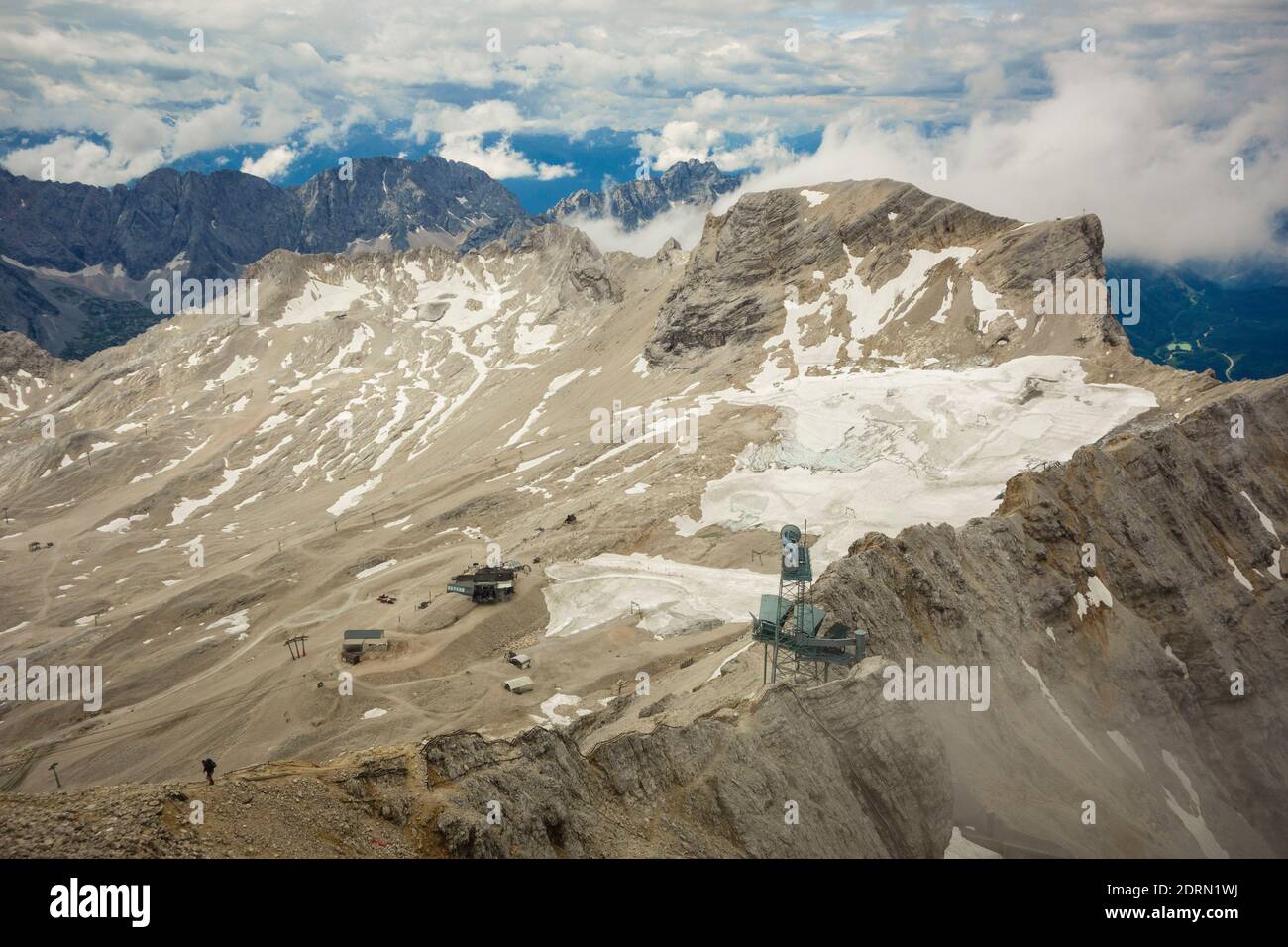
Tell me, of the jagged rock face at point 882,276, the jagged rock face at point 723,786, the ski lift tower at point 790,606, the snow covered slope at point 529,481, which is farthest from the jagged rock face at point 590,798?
the jagged rock face at point 882,276

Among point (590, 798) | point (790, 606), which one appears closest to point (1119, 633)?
point (790, 606)

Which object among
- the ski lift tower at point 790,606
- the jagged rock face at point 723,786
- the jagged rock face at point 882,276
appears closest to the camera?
the jagged rock face at point 723,786

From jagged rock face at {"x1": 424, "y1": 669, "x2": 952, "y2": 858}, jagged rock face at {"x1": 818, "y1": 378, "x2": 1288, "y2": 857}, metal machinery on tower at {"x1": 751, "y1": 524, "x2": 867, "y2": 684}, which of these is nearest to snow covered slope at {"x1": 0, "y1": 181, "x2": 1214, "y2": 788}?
jagged rock face at {"x1": 818, "y1": 378, "x2": 1288, "y2": 857}

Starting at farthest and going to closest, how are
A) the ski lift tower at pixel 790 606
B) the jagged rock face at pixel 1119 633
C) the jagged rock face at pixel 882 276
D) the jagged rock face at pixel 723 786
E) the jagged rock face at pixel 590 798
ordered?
the jagged rock face at pixel 882 276 → the jagged rock face at pixel 1119 633 → the ski lift tower at pixel 790 606 → the jagged rock face at pixel 723 786 → the jagged rock face at pixel 590 798

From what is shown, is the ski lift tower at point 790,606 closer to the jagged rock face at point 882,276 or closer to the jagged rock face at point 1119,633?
the jagged rock face at point 1119,633

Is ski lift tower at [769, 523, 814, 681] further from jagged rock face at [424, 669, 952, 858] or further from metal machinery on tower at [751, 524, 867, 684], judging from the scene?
jagged rock face at [424, 669, 952, 858]

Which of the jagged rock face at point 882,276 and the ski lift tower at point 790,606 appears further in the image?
the jagged rock face at point 882,276
